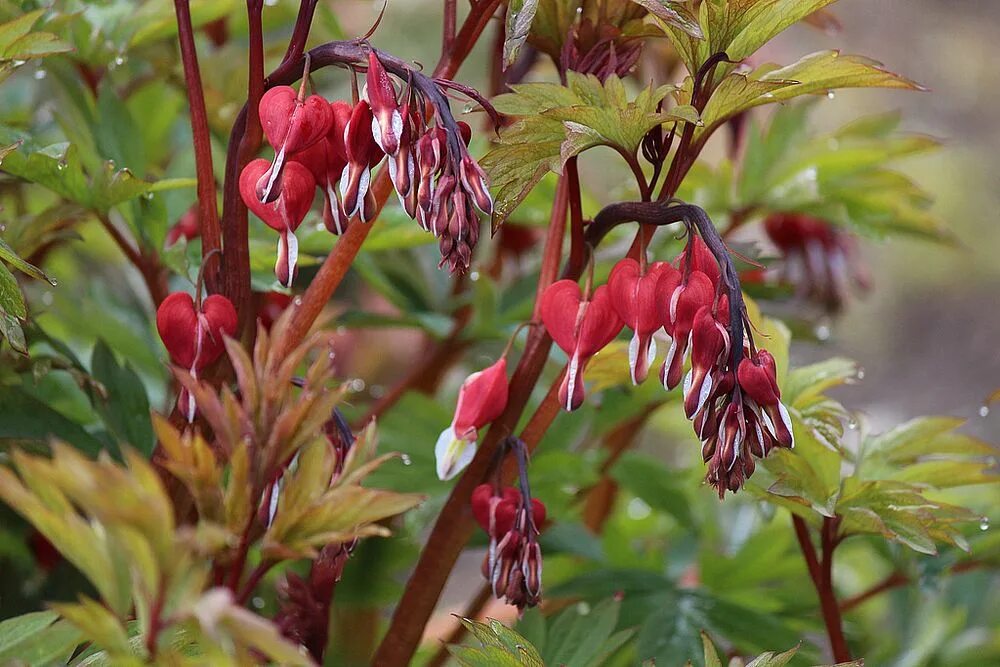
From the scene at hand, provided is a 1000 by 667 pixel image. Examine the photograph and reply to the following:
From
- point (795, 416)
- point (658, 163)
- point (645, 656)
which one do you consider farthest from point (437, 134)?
point (645, 656)

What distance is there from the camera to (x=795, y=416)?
0.72 metres

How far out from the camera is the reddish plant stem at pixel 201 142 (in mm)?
625

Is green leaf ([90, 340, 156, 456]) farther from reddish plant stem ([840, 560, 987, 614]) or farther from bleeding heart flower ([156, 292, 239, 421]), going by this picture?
reddish plant stem ([840, 560, 987, 614])

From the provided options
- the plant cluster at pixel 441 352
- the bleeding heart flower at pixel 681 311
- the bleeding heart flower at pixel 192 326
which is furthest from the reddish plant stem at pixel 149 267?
the bleeding heart flower at pixel 681 311

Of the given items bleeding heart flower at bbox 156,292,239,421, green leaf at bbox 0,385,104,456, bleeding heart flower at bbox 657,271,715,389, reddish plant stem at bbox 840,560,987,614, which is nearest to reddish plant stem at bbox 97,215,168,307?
green leaf at bbox 0,385,104,456

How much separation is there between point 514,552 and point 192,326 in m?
0.24

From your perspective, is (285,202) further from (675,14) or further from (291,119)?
(675,14)

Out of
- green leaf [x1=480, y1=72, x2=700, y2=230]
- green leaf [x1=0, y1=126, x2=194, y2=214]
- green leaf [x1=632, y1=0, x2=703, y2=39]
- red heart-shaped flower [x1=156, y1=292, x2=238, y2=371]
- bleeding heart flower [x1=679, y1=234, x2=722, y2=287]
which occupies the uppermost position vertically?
green leaf [x1=632, y1=0, x2=703, y2=39]

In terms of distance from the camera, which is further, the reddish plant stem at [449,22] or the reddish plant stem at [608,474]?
the reddish plant stem at [608,474]

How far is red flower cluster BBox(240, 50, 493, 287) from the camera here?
532 mm

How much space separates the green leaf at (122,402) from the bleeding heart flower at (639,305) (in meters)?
0.44

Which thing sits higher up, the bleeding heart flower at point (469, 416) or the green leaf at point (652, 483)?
the green leaf at point (652, 483)

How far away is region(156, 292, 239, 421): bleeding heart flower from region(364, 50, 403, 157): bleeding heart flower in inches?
6.0

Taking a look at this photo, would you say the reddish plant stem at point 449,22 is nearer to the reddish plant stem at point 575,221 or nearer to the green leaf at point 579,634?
the reddish plant stem at point 575,221
